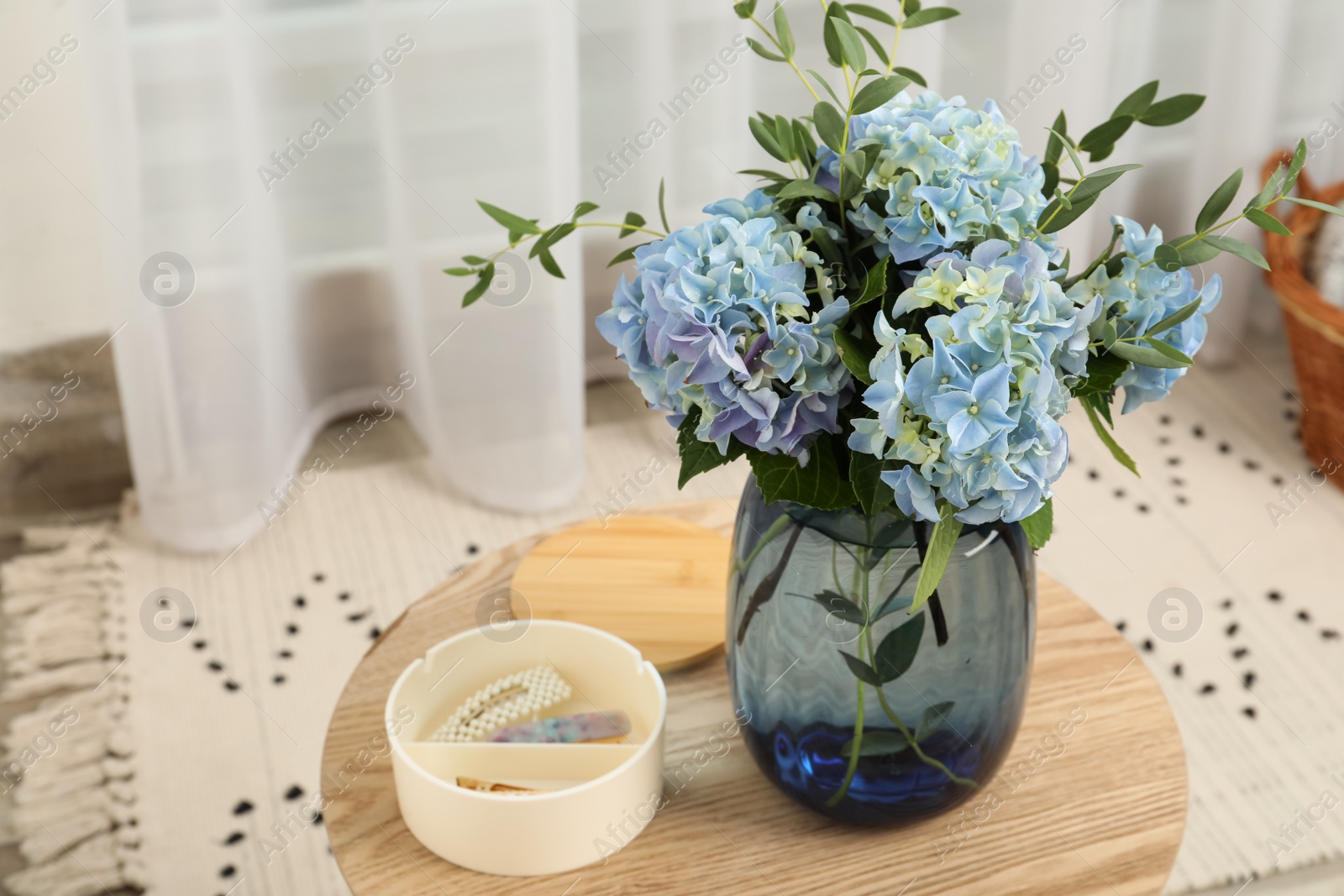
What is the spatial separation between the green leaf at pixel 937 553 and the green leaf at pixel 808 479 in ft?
0.24

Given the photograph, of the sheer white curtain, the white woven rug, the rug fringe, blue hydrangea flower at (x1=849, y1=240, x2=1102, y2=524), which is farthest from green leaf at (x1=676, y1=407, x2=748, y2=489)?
the sheer white curtain

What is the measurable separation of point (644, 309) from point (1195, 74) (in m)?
1.91

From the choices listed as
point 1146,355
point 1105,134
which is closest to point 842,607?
point 1146,355

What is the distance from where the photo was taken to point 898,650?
0.87m

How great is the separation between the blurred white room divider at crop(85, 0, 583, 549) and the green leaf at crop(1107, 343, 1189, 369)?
3.90 feet

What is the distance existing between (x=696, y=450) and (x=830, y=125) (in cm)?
21

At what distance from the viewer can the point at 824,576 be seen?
2.85 feet

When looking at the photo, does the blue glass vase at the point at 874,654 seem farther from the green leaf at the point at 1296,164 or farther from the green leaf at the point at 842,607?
the green leaf at the point at 1296,164

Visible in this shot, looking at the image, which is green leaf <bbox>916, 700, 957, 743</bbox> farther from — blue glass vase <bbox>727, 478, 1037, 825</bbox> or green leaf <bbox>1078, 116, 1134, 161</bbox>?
green leaf <bbox>1078, 116, 1134, 161</bbox>

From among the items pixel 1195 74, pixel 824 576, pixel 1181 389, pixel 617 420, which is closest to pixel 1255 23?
pixel 1195 74

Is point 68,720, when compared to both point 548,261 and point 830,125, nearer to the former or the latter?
point 548,261

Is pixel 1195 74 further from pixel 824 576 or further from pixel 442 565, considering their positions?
pixel 824 576

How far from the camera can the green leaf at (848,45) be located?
75cm

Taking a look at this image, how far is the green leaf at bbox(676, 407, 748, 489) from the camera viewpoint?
0.82 meters
